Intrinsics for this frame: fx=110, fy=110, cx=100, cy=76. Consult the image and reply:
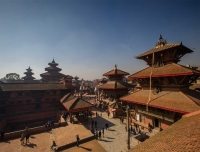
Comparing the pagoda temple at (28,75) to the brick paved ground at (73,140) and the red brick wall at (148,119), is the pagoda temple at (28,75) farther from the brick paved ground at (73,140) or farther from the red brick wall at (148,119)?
the red brick wall at (148,119)

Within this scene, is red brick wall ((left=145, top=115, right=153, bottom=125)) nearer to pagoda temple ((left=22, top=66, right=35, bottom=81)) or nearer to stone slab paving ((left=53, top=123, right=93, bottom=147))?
stone slab paving ((left=53, top=123, right=93, bottom=147))

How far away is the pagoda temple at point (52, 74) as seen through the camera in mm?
47794

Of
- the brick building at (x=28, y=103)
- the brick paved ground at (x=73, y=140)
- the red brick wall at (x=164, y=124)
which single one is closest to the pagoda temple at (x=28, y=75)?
the brick building at (x=28, y=103)

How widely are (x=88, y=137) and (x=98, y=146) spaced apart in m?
2.01

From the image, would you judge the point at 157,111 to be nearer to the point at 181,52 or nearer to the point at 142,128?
the point at 142,128

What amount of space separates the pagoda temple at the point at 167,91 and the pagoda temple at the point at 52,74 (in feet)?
131

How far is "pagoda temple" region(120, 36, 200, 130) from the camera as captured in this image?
1122cm

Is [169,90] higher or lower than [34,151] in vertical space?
higher

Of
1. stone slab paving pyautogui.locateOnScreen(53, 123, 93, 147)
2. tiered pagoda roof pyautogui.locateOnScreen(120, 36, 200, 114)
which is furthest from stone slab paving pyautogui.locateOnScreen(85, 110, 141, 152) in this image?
tiered pagoda roof pyautogui.locateOnScreen(120, 36, 200, 114)

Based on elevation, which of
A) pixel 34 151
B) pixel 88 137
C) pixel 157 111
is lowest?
pixel 34 151

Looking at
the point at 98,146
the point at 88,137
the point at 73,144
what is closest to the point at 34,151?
the point at 73,144

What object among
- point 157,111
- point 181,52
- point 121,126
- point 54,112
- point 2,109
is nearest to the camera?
point 157,111

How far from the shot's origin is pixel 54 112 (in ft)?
91.8

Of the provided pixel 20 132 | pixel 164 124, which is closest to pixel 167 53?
pixel 164 124
